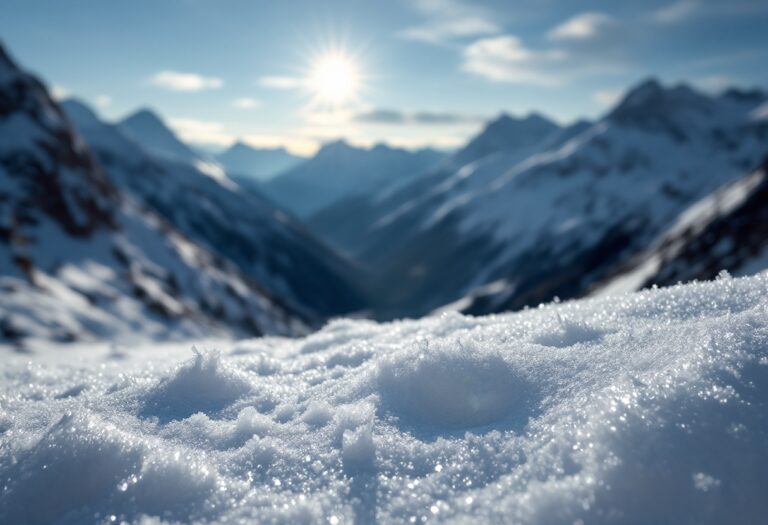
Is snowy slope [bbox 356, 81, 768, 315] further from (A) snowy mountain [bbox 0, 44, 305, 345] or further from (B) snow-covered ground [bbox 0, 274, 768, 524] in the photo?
(B) snow-covered ground [bbox 0, 274, 768, 524]

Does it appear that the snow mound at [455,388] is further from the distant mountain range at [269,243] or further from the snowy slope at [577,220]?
the snowy slope at [577,220]

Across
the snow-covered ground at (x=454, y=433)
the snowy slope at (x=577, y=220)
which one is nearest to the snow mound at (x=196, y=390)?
the snow-covered ground at (x=454, y=433)

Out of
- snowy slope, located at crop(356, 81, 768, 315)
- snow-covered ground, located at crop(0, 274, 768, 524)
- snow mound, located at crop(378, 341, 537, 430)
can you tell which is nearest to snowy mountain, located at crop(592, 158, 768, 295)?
snow-covered ground, located at crop(0, 274, 768, 524)

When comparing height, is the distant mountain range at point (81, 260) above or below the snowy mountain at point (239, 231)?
below

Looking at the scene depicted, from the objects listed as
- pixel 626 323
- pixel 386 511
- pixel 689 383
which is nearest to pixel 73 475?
pixel 386 511

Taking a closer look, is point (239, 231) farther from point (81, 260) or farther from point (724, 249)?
point (724, 249)

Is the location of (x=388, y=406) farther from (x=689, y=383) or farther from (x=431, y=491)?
(x=689, y=383)
